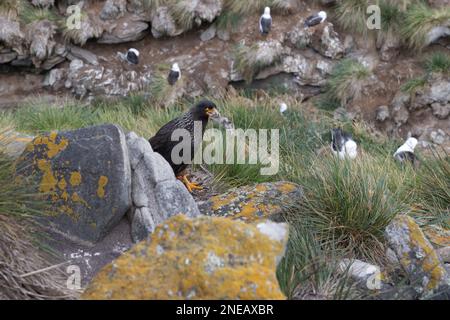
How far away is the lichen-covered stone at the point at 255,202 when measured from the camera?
465 centimetres

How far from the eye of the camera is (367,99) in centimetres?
1123

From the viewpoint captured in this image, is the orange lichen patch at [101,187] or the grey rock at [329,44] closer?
the orange lichen patch at [101,187]

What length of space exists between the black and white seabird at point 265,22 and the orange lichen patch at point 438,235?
7266mm

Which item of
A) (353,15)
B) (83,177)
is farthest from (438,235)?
(353,15)

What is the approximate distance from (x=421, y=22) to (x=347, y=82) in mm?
1795

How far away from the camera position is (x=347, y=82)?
11102mm

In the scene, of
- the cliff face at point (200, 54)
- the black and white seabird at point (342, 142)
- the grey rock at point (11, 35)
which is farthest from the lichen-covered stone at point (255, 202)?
the grey rock at point (11, 35)

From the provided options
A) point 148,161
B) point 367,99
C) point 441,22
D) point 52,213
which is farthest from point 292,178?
point 441,22

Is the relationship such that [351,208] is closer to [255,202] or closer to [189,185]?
[255,202]

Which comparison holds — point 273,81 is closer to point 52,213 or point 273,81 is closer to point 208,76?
point 208,76

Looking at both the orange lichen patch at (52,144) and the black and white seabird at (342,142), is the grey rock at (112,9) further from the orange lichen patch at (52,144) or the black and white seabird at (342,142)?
the orange lichen patch at (52,144)

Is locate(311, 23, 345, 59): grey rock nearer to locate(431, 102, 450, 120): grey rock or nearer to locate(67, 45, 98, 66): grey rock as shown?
locate(431, 102, 450, 120): grey rock

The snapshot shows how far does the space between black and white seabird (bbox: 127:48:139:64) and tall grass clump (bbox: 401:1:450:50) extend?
5.20 m

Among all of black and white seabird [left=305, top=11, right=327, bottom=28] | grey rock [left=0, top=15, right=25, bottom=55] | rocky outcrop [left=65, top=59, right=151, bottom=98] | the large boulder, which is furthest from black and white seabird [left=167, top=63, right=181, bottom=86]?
the large boulder
